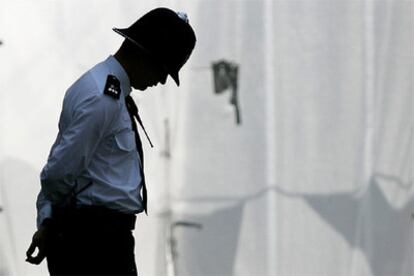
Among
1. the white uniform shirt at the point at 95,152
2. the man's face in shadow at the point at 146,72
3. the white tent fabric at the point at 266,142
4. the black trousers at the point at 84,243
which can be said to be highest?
the man's face in shadow at the point at 146,72

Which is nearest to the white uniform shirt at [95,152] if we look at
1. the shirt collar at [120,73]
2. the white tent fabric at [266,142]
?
the shirt collar at [120,73]

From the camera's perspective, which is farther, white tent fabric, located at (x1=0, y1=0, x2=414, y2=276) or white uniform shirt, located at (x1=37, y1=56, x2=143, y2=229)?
white tent fabric, located at (x1=0, y1=0, x2=414, y2=276)

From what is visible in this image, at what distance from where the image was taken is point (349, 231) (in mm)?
2848

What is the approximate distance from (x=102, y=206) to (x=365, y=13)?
1.50 metres

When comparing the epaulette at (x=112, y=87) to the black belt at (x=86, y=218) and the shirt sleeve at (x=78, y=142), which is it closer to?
the shirt sleeve at (x=78, y=142)

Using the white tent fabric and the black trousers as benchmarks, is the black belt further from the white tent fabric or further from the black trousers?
the white tent fabric

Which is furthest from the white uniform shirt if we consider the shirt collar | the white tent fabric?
the white tent fabric

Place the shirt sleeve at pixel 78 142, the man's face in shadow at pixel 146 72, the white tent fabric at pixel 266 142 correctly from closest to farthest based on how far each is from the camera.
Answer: the shirt sleeve at pixel 78 142 < the man's face in shadow at pixel 146 72 < the white tent fabric at pixel 266 142

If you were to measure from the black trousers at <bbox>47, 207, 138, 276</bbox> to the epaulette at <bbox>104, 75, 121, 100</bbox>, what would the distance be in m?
0.22

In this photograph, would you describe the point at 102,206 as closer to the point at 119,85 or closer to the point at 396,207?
the point at 119,85

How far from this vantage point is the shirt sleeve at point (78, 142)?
1532 millimetres

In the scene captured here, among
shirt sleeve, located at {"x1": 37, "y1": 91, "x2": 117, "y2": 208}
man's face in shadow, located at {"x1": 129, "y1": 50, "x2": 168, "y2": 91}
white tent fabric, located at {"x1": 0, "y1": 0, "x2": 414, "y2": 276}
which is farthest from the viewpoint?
white tent fabric, located at {"x1": 0, "y1": 0, "x2": 414, "y2": 276}

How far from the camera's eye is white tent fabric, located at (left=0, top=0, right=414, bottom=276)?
107 inches

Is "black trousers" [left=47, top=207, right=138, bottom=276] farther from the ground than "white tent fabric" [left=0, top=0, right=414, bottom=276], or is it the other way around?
"black trousers" [left=47, top=207, right=138, bottom=276]
